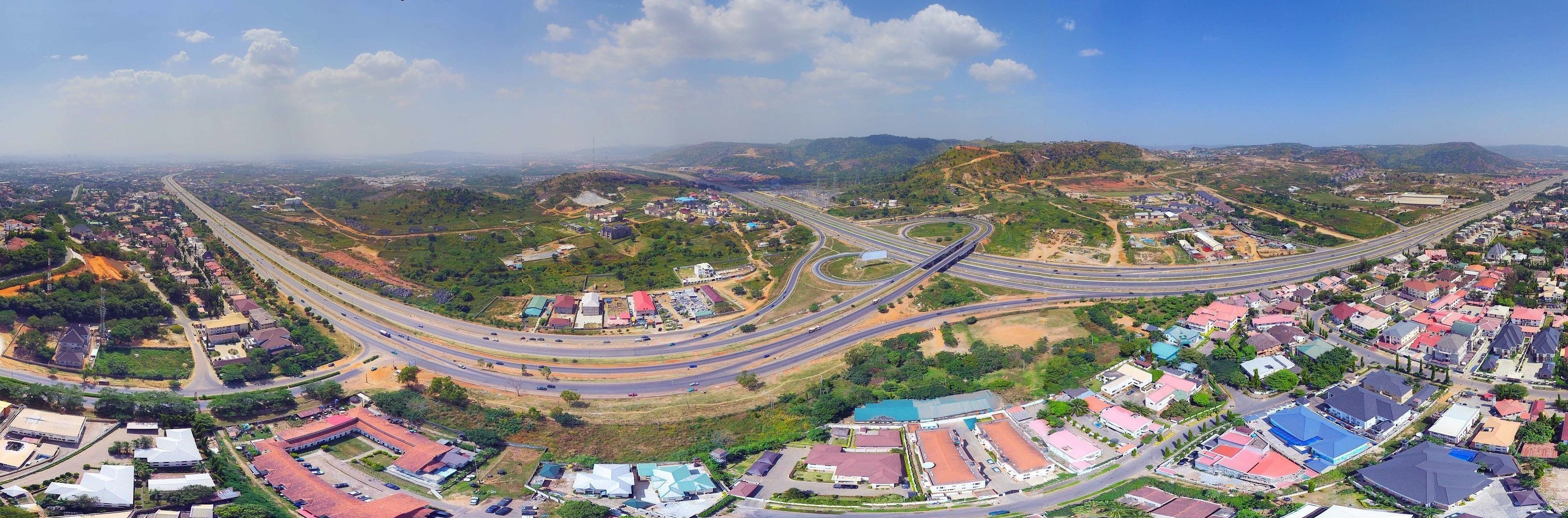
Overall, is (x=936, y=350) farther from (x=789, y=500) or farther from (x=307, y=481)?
(x=307, y=481)

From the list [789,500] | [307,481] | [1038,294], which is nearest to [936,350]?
[1038,294]

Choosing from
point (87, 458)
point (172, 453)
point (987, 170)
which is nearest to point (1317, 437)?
point (172, 453)

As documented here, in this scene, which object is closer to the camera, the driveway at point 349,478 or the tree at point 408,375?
the driveway at point 349,478

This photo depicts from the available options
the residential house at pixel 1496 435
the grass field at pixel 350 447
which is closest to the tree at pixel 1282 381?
the residential house at pixel 1496 435

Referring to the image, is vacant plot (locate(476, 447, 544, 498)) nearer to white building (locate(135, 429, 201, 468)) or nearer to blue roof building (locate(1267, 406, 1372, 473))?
white building (locate(135, 429, 201, 468))

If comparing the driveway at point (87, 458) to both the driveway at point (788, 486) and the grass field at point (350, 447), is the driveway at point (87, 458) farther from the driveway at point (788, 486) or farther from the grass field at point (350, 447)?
the driveway at point (788, 486)

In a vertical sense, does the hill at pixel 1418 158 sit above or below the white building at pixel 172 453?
above

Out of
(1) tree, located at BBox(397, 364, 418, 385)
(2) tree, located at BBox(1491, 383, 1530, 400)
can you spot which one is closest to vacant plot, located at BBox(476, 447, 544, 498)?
(1) tree, located at BBox(397, 364, 418, 385)

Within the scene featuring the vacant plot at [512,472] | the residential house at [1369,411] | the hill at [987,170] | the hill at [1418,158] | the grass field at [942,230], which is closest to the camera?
the vacant plot at [512,472]
